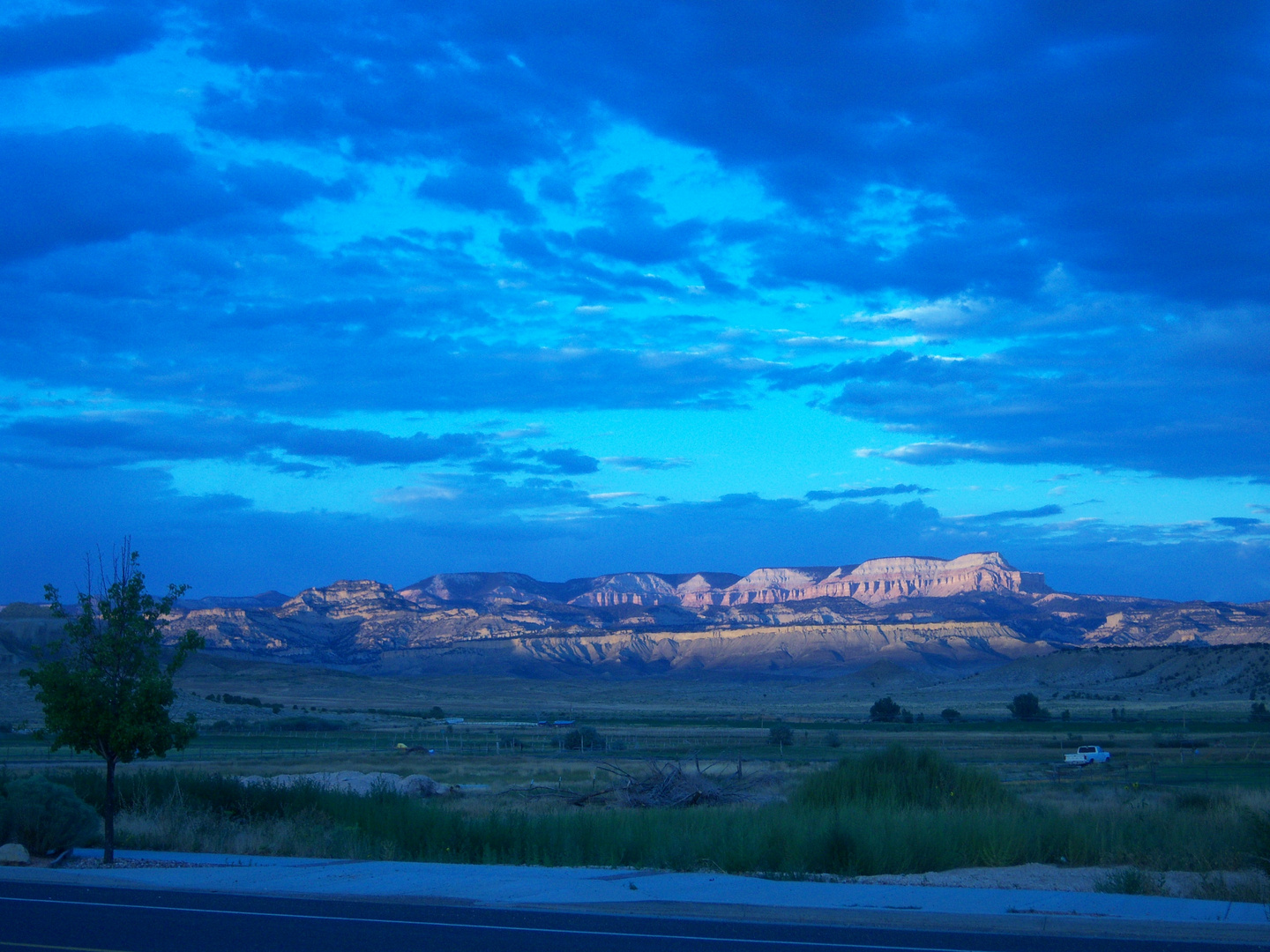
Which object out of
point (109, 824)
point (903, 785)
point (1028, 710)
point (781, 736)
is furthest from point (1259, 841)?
point (1028, 710)

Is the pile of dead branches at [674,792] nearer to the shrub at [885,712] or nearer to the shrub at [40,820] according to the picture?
the shrub at [40,820]

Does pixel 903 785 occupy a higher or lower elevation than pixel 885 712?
higher

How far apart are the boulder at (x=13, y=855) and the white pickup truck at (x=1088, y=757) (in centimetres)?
4213

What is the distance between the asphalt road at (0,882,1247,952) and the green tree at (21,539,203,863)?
365cm

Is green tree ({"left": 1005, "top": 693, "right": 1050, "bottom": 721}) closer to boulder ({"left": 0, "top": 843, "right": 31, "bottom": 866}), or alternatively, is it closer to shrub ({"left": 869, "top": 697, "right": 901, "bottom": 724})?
shrub ({"left": 869, "top": 697, "right": 901, "bottom": 724})

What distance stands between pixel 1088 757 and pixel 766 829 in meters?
36.3

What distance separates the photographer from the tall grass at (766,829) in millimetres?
17203

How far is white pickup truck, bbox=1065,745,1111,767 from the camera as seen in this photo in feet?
162

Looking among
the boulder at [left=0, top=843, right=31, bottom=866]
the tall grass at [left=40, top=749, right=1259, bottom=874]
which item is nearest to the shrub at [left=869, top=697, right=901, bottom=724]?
the tall grass at [left=40, top=749, right=1259, bottom=874]

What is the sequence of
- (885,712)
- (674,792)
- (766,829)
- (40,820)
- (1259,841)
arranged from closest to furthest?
(1259,841), (766,829), (40,820), (674,792), (885,712)

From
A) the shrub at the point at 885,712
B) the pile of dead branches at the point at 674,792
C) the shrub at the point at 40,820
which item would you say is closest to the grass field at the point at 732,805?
the pile of dead branches at the point at 674,792

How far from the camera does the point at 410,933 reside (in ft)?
39.5

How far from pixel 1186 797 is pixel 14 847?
23.5 meters

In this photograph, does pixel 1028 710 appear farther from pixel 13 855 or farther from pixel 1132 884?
pixel 13 855
